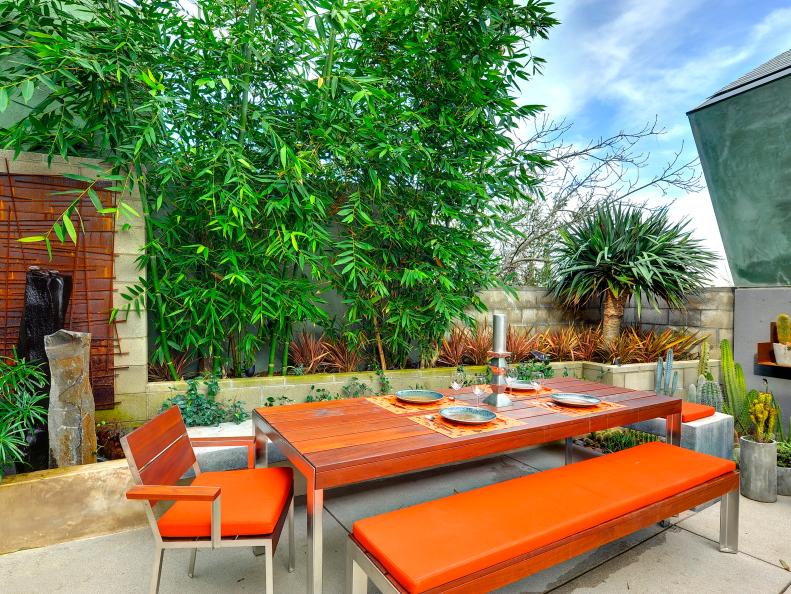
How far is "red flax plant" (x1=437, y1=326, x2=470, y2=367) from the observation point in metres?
3.98

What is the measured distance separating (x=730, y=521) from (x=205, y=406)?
9.87 feet

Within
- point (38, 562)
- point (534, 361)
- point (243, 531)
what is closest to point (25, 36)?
point (38, 562)

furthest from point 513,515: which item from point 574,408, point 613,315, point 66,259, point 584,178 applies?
point 584,178

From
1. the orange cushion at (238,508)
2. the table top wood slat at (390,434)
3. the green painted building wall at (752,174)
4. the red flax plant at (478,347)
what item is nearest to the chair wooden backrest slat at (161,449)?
the orange cushion at (238,508)

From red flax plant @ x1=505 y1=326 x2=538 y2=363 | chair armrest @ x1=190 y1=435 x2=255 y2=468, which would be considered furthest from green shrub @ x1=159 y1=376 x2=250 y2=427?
red flax plant @ x1=505 y1=326 x2=538 y2=363

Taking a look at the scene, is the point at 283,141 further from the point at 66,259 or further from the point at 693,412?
the point at 693,412

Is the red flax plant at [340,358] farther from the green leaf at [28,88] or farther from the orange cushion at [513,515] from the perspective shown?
the green leaf at [28,88]

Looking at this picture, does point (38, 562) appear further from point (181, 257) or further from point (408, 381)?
point (408, 381)

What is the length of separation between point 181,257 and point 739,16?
742 cm

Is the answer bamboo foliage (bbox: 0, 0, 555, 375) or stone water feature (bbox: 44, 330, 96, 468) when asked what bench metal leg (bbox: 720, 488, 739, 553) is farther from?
stone water feature (bbox: 44, 330, 96, 468)

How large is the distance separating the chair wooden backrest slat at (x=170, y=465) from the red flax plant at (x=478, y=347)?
2730 mm

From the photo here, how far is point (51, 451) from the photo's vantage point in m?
2.25

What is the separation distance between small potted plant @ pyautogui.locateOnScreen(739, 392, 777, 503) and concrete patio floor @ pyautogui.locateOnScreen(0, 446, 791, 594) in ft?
0.78

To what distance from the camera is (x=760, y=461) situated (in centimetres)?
276
